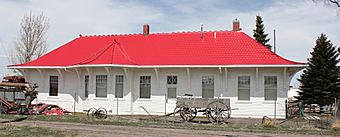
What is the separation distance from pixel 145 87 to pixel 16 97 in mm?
8054

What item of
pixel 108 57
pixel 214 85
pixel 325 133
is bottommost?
pixel 325 133

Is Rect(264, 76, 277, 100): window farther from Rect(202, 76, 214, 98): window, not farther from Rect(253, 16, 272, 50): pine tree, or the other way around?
Rect(253, 16, 272, 50): pine tree

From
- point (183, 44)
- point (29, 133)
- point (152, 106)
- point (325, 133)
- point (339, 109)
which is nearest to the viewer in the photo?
point (29, 133)

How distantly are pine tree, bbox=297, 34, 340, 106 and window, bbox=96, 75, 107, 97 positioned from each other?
22.3 meters

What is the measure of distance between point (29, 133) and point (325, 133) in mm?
11805

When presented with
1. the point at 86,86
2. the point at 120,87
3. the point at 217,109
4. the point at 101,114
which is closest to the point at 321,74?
the point at 120,87

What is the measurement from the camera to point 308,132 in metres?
17.5

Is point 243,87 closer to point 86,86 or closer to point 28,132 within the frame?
point 86,86

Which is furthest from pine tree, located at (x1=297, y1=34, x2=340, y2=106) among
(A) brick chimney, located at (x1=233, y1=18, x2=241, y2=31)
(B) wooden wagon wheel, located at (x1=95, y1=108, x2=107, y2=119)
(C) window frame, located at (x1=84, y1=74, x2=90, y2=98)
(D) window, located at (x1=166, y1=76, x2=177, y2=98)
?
(B) wooden wagon wheel, located at (x1=95, y1=108, x2=107, y2=119)

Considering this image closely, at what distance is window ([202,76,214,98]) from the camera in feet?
82.6

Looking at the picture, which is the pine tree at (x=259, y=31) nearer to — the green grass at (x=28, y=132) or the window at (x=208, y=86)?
the window at (x=208, y=86)

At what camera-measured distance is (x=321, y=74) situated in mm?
41688

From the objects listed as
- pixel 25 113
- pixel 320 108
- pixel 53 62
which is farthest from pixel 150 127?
pixel 320 108

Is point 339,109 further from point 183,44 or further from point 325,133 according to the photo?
point 183,44
